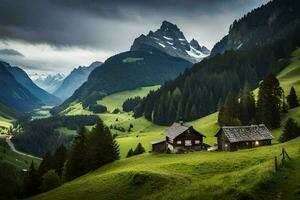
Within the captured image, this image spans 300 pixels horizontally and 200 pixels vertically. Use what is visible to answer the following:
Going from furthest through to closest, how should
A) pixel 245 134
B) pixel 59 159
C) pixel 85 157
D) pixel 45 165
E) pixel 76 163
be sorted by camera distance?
1. pixel 59 159
2. pixel 45 165
3. pixel 85 157
4. pixel 76 163
5. pixel 245 134

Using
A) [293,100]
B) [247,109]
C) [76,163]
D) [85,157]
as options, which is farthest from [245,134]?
[293,100]

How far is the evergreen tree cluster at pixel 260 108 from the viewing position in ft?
347

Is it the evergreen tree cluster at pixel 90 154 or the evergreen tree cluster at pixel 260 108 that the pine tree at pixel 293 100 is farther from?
the evergreen tree cluster at pixel 90 154

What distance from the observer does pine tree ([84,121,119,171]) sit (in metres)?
88.6

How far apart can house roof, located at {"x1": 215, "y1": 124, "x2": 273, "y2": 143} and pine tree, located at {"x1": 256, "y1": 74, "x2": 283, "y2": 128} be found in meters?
22.0

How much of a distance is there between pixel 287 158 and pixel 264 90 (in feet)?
223

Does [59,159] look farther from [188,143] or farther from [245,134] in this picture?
[245,134]

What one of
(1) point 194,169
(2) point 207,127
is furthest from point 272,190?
(2) point 207,127

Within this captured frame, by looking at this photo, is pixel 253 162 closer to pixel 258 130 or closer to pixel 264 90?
pixel 258 130

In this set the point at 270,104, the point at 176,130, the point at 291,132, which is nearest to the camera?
the point at 291,132

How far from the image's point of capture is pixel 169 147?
322 feet

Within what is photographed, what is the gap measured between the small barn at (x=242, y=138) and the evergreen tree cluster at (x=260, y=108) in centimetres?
2279

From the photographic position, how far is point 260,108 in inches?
4429

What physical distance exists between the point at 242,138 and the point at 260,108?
35801 millimetres
